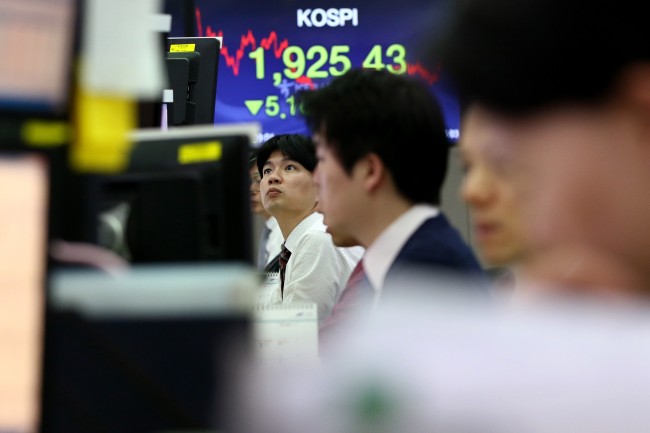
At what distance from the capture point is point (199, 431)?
601mm

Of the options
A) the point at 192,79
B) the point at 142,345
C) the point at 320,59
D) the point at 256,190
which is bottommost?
the point at 142,345

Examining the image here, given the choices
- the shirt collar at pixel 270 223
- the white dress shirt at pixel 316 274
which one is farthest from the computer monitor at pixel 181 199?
the shirt collar at pixel 270 223

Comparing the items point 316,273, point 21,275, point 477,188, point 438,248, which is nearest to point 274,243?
point 316,273

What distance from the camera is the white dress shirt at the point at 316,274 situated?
100 inches

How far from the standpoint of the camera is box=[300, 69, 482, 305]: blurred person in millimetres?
1649

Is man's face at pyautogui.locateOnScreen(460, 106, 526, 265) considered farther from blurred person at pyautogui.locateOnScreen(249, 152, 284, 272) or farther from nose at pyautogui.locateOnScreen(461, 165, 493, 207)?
blurred person at pyautogui.locateOnScreen(249, 152, 284, 272)

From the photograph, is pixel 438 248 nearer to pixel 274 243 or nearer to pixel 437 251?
pixel 437 251

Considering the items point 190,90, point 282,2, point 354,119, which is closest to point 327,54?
point 282,2

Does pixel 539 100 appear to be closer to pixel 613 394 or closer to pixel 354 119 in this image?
pixel 613 394

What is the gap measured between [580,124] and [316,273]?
2275 millimetres

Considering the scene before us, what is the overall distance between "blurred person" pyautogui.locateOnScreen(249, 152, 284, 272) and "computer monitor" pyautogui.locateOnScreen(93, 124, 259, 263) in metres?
2.63

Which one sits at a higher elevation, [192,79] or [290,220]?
[192,79]

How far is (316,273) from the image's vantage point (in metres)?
2.58

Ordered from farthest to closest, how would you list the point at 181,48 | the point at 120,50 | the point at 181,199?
the point at 181,48
the point at 181,199
the point at 120,50
